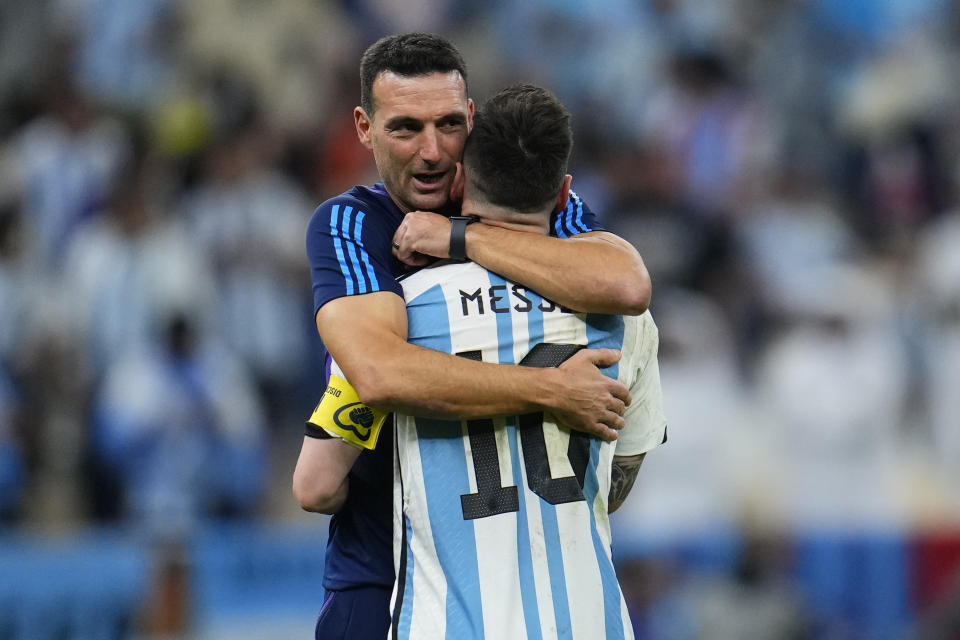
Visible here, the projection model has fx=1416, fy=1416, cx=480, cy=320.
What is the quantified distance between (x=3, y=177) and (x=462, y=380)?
23.0ft

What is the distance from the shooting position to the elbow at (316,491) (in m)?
3.34

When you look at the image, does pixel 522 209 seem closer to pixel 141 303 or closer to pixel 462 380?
pixel 462 380

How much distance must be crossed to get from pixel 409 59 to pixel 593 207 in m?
6.24

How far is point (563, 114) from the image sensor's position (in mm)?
3303

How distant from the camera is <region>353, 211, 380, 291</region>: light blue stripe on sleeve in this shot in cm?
329

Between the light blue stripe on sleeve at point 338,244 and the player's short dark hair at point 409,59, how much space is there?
1.23 ft

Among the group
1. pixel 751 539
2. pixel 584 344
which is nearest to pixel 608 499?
pixel 584 344

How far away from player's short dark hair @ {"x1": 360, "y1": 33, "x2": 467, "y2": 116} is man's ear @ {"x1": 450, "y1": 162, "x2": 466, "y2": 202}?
274 millimetres

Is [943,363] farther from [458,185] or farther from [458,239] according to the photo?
[458,239]

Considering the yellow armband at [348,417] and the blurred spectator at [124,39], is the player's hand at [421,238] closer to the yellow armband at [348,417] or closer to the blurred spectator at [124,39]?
the yellow armband at [348,417]

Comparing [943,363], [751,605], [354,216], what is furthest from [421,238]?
[943,363]

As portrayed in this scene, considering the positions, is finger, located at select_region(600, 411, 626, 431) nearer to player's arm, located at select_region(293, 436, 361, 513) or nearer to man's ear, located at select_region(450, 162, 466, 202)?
player's arm, located at select_region(293, 436, 361, 513)

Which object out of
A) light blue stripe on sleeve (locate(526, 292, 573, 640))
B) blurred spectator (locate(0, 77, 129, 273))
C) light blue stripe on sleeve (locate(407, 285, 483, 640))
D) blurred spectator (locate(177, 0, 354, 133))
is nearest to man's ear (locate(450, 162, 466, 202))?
light blue stripe on sleeve (locate(407, 285, 483, 640))

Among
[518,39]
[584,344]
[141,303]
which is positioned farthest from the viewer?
[518,39]
